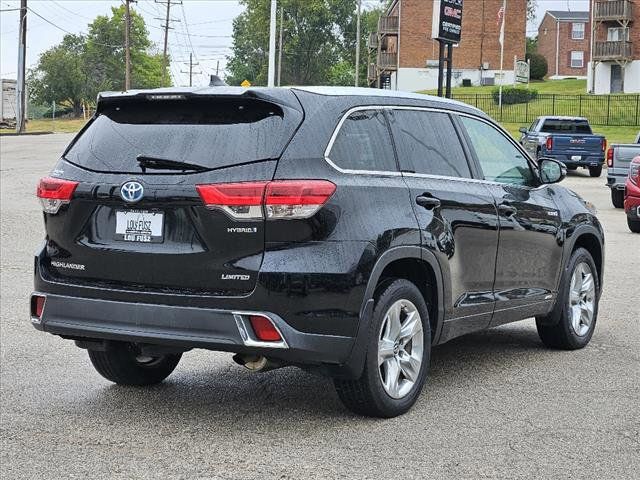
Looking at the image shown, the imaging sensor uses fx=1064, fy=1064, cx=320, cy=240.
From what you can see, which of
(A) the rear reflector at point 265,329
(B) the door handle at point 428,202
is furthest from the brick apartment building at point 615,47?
(A) the rear reflector at point 265,329

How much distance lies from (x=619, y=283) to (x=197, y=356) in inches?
229

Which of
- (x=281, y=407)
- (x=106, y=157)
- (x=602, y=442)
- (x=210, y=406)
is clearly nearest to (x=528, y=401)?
(x=602, y=442)

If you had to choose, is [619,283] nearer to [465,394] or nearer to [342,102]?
[465,394]

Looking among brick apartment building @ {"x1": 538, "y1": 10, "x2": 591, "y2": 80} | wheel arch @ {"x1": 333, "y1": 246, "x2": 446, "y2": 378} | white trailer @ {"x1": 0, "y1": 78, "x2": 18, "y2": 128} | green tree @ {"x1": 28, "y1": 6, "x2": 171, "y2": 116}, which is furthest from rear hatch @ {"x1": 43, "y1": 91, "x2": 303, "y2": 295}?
green tree @ {"x1": 28, "y1": 6, "x2": 171, "y2": 116}

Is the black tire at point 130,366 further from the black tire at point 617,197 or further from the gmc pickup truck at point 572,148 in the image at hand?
the gmc pickup truck at point 572,148

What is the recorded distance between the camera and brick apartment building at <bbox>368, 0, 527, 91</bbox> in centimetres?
8575

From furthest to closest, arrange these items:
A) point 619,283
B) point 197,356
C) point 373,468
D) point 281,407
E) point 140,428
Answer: point 619,283
point 197,356
point 281,407
point 140,428
point 373,468

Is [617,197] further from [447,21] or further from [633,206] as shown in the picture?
[447,21]

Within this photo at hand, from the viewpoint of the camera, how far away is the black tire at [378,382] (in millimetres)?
5504

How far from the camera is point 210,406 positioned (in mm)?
6078

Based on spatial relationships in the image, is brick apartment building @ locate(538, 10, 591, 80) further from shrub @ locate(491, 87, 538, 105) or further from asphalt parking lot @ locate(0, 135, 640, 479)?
asphalt parking lot @ locate(0, 135, 640, 479)

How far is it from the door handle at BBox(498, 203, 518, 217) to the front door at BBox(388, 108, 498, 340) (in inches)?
4.2

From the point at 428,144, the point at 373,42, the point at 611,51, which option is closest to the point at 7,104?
the point at 611,51

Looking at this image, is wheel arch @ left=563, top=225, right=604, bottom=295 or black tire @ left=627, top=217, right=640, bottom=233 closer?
wheel arch @ left=563, top=225, right=604, bottom=295
